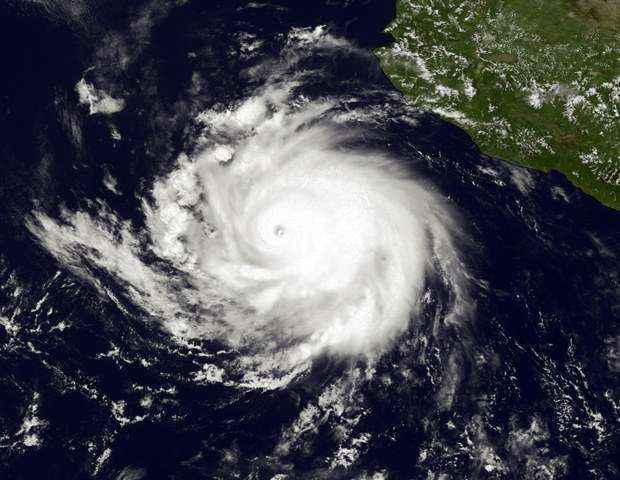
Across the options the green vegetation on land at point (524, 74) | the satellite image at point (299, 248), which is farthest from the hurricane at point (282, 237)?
the green vegetation on land at point (524, 74)

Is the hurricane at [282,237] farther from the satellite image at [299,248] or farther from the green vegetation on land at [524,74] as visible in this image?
the green vegetation on land at [524,74]

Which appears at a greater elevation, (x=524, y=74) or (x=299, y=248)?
(x=524, y=74)

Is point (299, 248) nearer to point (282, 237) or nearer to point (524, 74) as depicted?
point (282, 237)

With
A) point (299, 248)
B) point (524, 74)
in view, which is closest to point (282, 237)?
point (299, 248)

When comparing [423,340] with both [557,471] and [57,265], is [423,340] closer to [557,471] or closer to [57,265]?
[557,471]

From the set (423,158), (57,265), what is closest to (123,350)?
(57,265)
